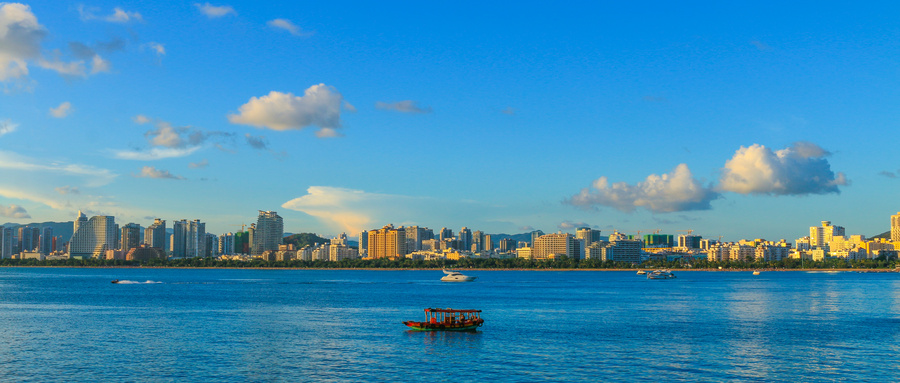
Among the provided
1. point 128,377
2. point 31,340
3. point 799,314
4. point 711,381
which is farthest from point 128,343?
point 799,314

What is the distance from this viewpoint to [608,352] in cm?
5666

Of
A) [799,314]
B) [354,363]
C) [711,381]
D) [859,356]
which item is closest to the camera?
[711,381]

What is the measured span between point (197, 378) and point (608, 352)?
27.7m

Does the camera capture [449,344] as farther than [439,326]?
No

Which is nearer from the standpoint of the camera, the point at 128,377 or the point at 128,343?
the point at 128,377

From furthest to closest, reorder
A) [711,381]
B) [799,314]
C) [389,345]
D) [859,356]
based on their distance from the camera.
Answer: [799,314], [389,345], [859,356], [711,381]

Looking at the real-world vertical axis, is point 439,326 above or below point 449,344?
above

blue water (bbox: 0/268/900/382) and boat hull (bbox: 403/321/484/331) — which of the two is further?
boat hull (bbox: 403/321/484/331)

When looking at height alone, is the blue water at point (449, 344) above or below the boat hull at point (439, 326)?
below

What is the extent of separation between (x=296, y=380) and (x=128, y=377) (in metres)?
10.1

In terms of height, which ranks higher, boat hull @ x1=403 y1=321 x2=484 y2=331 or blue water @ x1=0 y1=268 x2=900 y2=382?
boat hull @ x1=403 y1=321 x2=484 y2=331

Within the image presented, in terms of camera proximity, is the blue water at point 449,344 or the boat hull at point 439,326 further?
the boat hull at point 439,326

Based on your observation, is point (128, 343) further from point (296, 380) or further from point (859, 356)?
point (859, 356)

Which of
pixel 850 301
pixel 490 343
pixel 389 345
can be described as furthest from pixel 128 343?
pixel 850 301
